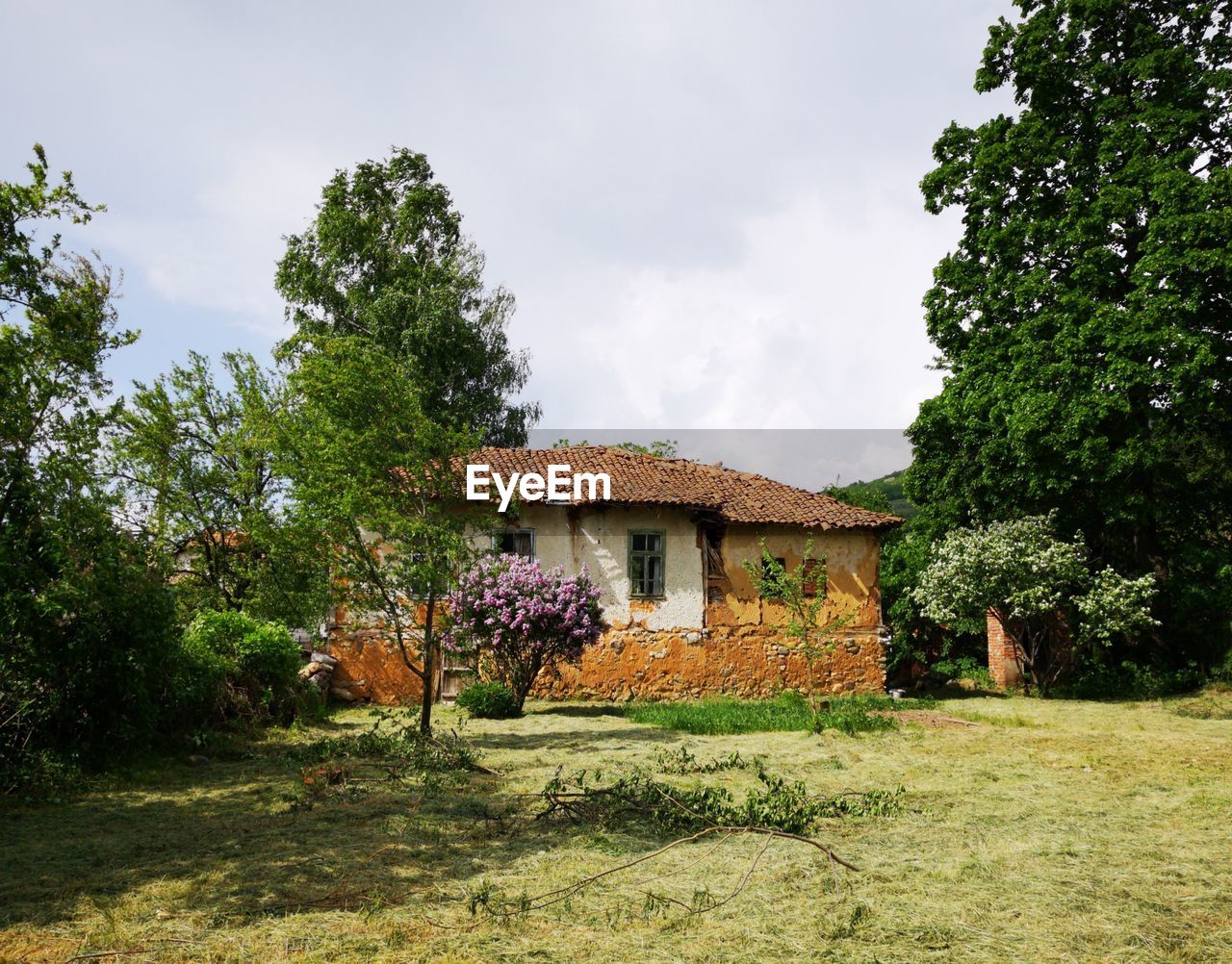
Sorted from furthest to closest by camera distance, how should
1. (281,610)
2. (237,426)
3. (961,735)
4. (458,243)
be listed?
(458,243) < (237,426) < (281,610) < (961,735)

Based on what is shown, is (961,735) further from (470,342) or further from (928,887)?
(470,342)

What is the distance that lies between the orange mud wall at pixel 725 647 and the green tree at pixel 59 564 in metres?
7.81

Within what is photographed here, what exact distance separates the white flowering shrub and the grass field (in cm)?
783

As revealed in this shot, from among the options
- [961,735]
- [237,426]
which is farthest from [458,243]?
[961,735]

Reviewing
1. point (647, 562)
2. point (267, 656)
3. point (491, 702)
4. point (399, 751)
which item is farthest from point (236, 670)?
point (647, 562)

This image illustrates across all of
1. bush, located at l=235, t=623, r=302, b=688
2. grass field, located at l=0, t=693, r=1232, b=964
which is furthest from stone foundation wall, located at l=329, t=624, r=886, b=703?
grass field, located at l=0, t=693, r=1232, b=964

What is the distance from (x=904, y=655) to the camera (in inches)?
925

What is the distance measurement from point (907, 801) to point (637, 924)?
153 inches

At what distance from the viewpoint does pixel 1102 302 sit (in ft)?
55.1

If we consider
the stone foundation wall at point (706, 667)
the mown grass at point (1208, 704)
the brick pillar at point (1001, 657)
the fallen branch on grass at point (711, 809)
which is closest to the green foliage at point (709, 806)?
the fallen branch on grass at point (711, 809)

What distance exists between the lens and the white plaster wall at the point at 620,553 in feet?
61.1

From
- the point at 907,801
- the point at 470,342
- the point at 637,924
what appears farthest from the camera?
the point at 470,342

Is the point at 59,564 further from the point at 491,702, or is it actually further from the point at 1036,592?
the point at 1036,592

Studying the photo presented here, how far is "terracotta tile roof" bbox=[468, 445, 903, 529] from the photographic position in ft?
62.8
